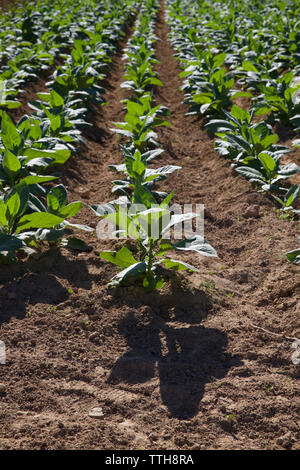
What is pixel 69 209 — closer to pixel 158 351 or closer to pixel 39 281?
pixel 39 281

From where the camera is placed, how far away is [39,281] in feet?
9.86

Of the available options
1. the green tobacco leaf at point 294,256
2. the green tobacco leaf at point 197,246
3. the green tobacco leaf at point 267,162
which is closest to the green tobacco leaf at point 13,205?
the green tobacco leaf at point 197,246

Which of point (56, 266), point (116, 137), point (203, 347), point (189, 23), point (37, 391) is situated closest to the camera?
point (37, 391)

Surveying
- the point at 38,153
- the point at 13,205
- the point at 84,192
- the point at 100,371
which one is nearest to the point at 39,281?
the point at 13,205

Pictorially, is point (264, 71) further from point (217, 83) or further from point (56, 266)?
point (56, 266)

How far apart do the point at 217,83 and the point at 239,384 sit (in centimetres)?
500

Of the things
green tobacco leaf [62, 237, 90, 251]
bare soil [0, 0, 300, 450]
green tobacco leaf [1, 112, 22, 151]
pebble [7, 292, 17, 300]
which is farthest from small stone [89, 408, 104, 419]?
green tobacco leaf [1, 112, 22, 151]

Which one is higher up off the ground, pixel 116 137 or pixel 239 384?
pixel 239 384

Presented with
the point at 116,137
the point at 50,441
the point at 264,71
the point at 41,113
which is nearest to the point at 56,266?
the point at 50,441

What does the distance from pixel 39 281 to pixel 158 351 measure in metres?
0.92

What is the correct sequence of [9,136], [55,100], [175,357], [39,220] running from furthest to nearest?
[55,100] → [9,136] → [39,220] → [175,357]

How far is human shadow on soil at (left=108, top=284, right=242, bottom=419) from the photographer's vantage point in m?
2.28

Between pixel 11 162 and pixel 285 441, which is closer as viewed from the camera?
pixel 285 441

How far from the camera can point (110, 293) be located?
2932 millimetres
